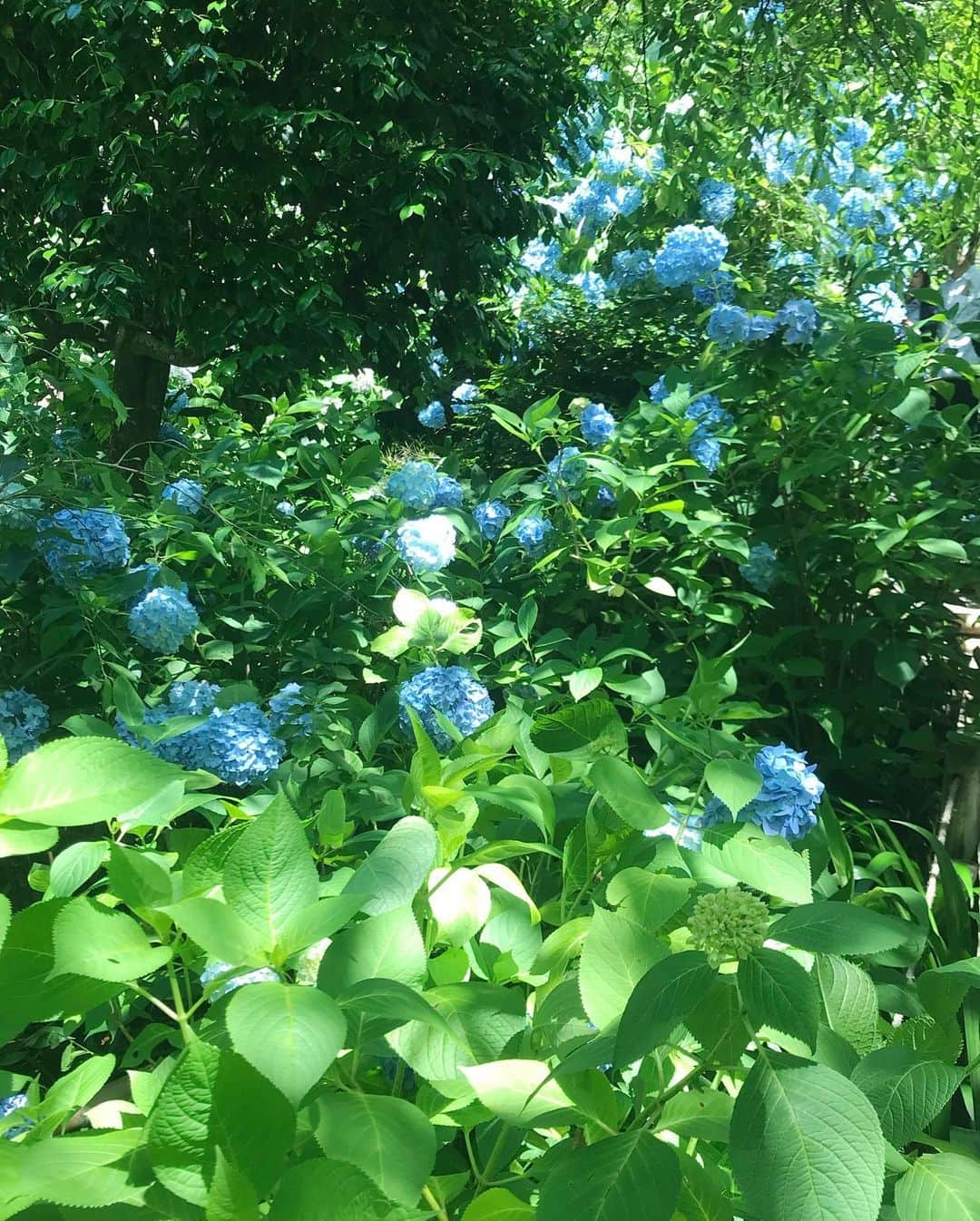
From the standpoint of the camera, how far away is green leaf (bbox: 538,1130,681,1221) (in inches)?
19.0

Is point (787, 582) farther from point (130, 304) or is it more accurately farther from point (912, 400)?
point (130, 304)

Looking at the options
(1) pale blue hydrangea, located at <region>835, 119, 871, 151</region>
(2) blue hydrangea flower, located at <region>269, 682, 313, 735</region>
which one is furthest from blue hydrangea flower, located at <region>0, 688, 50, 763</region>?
(1) pale blue hydrangea, located at <region>835, 119, 871, 151</region>

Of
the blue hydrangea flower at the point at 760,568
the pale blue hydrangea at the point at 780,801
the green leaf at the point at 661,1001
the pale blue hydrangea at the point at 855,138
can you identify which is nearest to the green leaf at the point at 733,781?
the pale blue hydrangea at the point at 780,801

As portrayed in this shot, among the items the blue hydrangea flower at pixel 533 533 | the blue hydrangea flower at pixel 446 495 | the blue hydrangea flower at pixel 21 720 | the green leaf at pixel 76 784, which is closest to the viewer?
the green leaf at pixel 76 784

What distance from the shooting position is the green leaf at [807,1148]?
18.2 inches

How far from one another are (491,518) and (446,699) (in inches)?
33.3

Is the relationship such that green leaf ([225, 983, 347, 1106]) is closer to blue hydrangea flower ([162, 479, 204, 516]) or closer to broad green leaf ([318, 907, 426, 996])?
broad green leaf ([318, 907, 426, 996])

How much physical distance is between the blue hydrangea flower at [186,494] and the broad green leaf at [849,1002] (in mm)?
1477

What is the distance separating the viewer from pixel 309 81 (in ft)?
13.0

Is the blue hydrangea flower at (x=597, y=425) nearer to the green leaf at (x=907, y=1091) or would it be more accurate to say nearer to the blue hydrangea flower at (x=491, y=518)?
the blue hydrangea flower at (x=491, y=518)

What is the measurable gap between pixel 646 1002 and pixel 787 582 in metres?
1.98

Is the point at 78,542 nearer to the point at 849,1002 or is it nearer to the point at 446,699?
the point at 446,699

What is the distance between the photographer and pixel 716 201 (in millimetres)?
3574

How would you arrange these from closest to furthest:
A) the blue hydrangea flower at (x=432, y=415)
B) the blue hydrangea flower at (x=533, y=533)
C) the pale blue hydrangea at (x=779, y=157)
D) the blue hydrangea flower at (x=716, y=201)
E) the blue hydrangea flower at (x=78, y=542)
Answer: the blue hydrangea flower at (x=78, y=542)
the blue hydrangea flower at (x=533, y=533)
the blue hydrangea flower at (x=716, y=201)
the pale blue hydrangea at (x=779, y=157)
the blue hydrangea flower at (x=432, y=415)
